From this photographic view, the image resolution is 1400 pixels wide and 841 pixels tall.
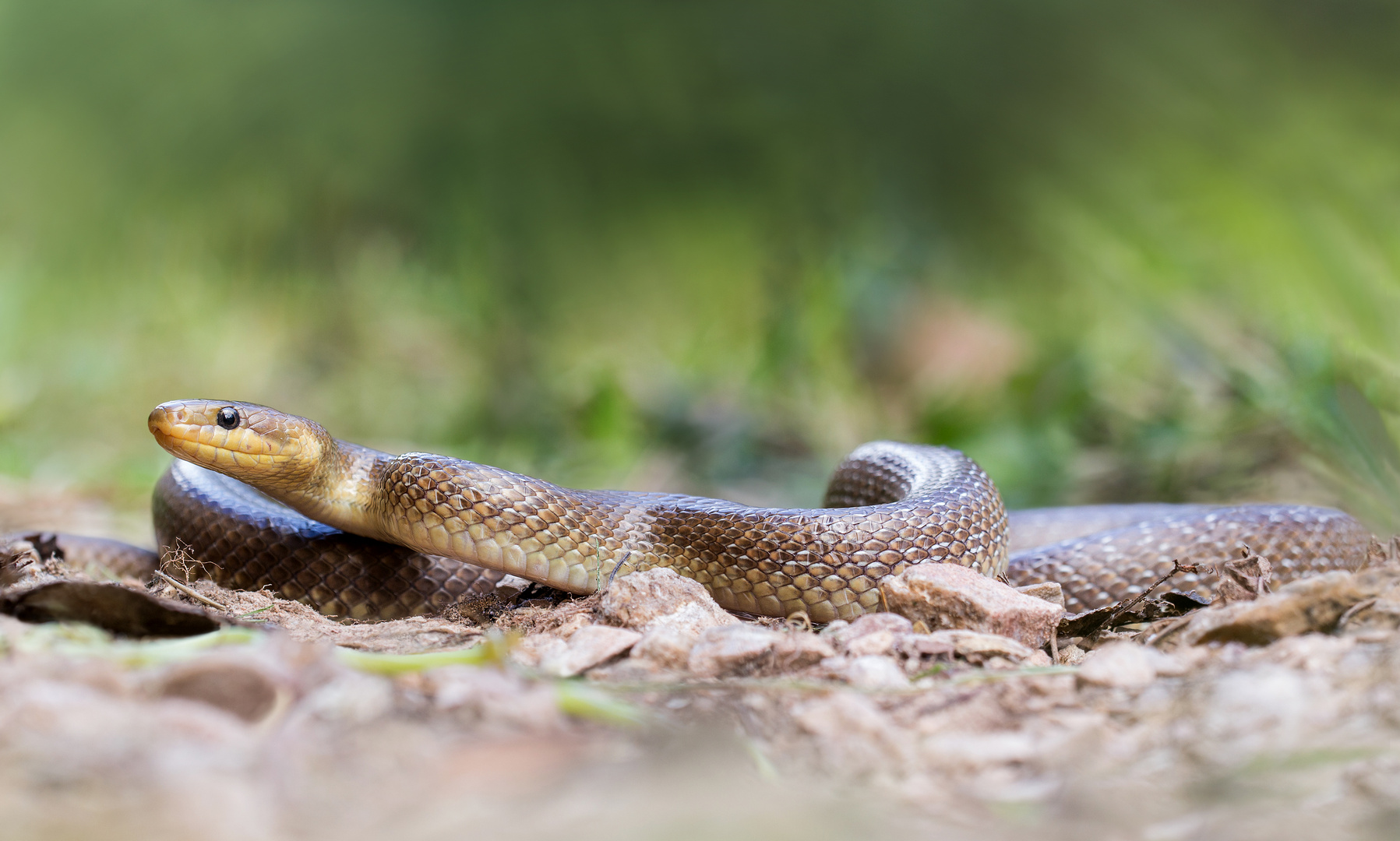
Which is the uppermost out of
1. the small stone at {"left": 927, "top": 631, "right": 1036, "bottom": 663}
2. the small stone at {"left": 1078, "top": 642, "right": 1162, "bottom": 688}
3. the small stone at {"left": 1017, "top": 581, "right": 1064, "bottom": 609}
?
the small stone at {"left": 1017, "top": 581, "right": 1064, "bottom": 609}

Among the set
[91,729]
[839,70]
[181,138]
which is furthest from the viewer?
[181,138]

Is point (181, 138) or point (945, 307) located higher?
point (181, 138)

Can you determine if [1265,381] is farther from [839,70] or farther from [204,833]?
[204,833]

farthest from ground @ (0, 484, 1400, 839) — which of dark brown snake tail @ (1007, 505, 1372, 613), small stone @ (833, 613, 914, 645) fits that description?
dark brown snake tail @ (1007, 505, 1372, 613)

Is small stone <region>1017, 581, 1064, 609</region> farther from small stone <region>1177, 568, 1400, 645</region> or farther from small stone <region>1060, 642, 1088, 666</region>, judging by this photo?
small stone <region>1177, 568, 1400, 645</region>

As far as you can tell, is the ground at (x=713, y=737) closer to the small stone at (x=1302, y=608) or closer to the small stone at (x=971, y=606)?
the small stone at (x=1302, y=608)

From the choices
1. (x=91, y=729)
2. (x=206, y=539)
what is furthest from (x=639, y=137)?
(x=91, y=729)
